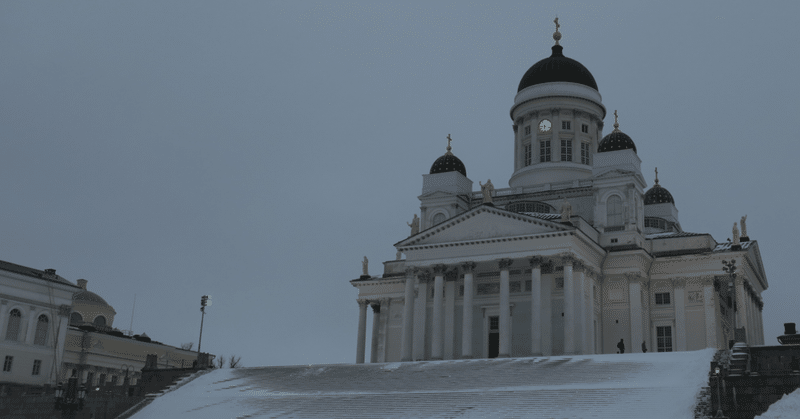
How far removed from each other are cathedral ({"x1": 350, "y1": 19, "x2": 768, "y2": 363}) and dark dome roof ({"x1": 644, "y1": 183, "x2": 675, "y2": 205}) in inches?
456

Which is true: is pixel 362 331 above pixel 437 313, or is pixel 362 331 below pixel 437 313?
below

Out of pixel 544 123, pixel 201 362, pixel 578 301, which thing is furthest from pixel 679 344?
pixel 201 362

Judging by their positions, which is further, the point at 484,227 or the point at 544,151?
the point at 544,151

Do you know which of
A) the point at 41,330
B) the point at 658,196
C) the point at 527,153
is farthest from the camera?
the point at 658,196

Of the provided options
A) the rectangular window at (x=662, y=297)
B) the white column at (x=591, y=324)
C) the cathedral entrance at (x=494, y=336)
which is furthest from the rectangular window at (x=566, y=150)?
the cathedral entrance at (x=494, y=336)

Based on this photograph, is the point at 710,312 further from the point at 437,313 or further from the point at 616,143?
the point at 437,313

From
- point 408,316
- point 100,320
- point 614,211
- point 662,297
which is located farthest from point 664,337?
point 100,320

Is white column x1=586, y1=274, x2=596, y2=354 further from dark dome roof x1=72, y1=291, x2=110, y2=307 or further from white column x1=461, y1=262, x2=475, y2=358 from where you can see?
dark dome roof x1=72, y1=291, x2=110, y2=307

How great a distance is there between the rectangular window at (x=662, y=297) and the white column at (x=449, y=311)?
13150 millimetres

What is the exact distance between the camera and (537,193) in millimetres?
61656

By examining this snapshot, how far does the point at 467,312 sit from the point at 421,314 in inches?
147

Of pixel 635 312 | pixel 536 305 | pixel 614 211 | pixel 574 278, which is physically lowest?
pixel 536 305

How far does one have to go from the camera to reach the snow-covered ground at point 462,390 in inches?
1254

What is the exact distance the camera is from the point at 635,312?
176 ft
